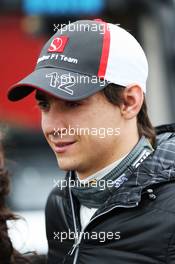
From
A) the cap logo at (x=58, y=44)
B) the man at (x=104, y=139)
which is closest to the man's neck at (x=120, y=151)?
the man at (x=104, y=139)

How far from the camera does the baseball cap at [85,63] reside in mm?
2457

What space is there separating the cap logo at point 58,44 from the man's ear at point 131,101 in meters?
0.27

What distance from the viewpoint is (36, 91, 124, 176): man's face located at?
2.48 metres

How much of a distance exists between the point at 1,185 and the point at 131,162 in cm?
80

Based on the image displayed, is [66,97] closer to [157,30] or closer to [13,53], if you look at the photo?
[157,30]

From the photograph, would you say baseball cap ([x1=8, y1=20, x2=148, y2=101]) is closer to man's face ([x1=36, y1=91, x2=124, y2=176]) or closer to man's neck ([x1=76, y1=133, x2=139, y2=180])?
man's face ([x1=36, y1=91, x2=124, y2=176])

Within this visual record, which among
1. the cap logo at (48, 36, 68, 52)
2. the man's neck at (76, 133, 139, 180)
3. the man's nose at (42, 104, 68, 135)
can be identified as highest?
the cap logo at (48, 36, 68, 52)

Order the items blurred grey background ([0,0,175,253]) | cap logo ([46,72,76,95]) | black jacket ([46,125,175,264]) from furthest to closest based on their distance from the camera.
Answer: blurred grey background ([0,0,175,253]), cap logo ([46,72,76,95]), black jacket ([46,125,175,264])

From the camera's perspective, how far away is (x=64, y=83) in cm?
246

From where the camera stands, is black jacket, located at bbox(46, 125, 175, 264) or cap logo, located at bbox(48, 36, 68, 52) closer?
black jacket, located at bbox(46, 125, 175, 264)

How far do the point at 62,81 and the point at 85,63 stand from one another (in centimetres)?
11

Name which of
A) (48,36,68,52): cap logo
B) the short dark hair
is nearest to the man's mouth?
the short dark hair

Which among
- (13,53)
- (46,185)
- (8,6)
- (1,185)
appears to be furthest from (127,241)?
(13,53)

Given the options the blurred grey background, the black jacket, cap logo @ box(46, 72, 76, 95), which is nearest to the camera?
the black jacket
